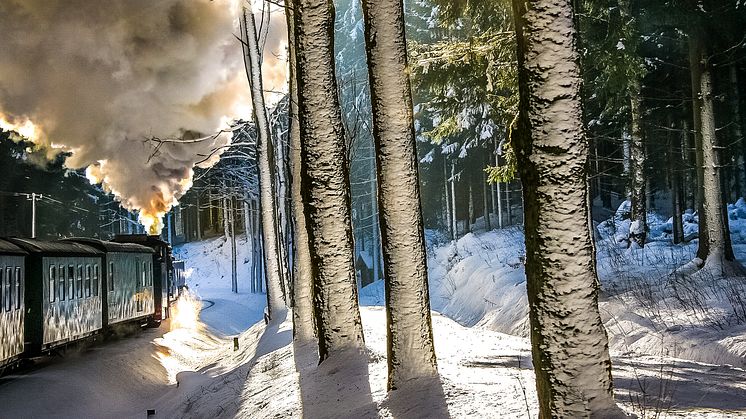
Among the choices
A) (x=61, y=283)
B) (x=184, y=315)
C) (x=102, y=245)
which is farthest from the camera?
(x=184, y=315)

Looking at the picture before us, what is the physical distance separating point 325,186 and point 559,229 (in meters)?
4.17

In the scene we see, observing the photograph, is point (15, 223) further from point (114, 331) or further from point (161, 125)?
point (114, 331)

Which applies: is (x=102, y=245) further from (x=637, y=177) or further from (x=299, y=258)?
(x=637, y=177)

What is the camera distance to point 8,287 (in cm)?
1279

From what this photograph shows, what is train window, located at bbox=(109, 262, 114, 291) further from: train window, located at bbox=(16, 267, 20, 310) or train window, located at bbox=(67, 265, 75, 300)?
train window, located at bbox=(16, 267, 20, 310)

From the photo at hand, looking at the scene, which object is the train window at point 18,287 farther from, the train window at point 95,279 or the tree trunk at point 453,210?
the tree trunk at point 453,210

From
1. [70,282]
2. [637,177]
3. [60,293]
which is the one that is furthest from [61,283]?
[637,177]

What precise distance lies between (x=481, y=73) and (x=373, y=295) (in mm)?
24341

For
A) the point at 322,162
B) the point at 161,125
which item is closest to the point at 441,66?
the point at 322,162

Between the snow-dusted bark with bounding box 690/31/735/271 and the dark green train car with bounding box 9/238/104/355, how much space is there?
13.7 meters

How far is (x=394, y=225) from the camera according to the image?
6.68 meters

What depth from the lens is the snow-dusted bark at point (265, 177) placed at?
18.0m

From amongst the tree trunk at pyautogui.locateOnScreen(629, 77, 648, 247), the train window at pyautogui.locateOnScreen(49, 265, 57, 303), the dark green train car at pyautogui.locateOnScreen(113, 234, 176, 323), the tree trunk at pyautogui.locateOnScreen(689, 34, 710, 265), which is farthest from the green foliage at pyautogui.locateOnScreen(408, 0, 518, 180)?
the dark green train car at pyautogui.locateOnScreen(113, 234, 176, 323)

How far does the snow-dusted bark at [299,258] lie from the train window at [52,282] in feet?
19.8
